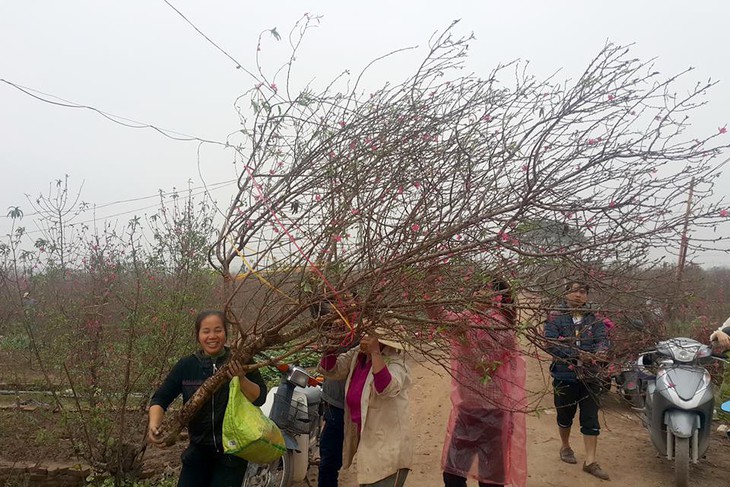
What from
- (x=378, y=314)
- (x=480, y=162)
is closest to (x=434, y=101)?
(x=480, y=162)

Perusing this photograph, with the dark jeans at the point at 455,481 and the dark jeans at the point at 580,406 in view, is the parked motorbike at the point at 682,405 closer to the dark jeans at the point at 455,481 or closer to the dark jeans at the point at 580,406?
the dark jeans at the point at 580,406

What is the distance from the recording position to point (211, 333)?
9.82 ft

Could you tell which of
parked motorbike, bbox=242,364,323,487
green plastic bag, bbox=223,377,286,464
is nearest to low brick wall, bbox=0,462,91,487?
parked motorbike, bbox=242,364,323,487

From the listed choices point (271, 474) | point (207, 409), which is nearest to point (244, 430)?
point (207, 409)

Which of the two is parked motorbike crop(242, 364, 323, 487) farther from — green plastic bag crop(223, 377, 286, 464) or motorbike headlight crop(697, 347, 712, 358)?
motorbike headlight crop(697, 347, 712, 358)

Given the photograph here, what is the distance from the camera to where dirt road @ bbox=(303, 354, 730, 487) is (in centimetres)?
456

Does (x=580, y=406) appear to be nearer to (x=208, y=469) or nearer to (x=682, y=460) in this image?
(x=682, y=460)

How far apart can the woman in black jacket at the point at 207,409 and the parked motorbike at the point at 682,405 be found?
295cm

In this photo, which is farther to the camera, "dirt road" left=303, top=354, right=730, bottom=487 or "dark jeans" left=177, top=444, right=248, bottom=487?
"dirt road" left=303, top=354, right=730, bottom=487

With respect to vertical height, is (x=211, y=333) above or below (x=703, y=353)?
above

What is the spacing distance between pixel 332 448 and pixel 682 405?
2717 mm

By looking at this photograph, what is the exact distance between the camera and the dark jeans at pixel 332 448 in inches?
149

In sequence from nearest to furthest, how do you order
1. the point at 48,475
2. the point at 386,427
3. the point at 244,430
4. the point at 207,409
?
the point at 244,430, the point at 207,409, the point at 386,427, the point at 48,475

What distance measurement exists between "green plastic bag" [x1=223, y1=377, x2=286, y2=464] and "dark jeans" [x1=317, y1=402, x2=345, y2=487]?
41.2 inches
